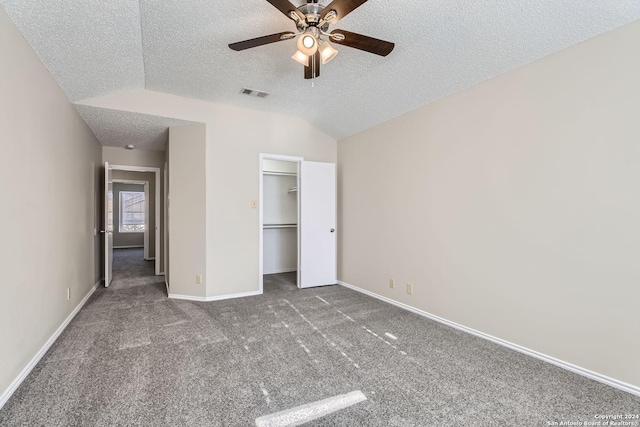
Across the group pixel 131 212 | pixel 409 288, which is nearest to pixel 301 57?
pixel 409 288

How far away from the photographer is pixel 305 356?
2496 millimetres

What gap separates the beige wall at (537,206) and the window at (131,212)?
9.84m

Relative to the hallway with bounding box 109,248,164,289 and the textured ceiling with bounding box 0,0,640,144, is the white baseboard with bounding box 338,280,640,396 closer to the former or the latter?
the textured ceiling with bounding box 0,0,640,144

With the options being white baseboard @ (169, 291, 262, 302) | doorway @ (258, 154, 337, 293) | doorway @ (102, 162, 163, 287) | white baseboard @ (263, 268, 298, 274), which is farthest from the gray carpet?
white baseboard @ (263, 268, 298, 274)

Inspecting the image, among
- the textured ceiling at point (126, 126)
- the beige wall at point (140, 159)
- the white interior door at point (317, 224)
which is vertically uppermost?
the textured ceiling at point (126, 126)

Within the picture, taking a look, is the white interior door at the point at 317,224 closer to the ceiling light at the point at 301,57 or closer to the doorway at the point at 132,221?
the ceiling light at the point at 301,57

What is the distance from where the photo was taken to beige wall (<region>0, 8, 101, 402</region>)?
194 cm

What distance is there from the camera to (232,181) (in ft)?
13.9

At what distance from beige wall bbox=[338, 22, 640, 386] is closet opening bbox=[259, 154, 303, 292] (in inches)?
105

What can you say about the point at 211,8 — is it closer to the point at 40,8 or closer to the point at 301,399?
the point at 40,8

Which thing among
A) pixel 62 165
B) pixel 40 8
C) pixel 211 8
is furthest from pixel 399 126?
pixel 62 165

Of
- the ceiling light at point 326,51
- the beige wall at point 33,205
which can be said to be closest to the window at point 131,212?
the beige wall at point 33,205

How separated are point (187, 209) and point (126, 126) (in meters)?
1.41

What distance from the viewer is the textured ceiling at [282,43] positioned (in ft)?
6.98
